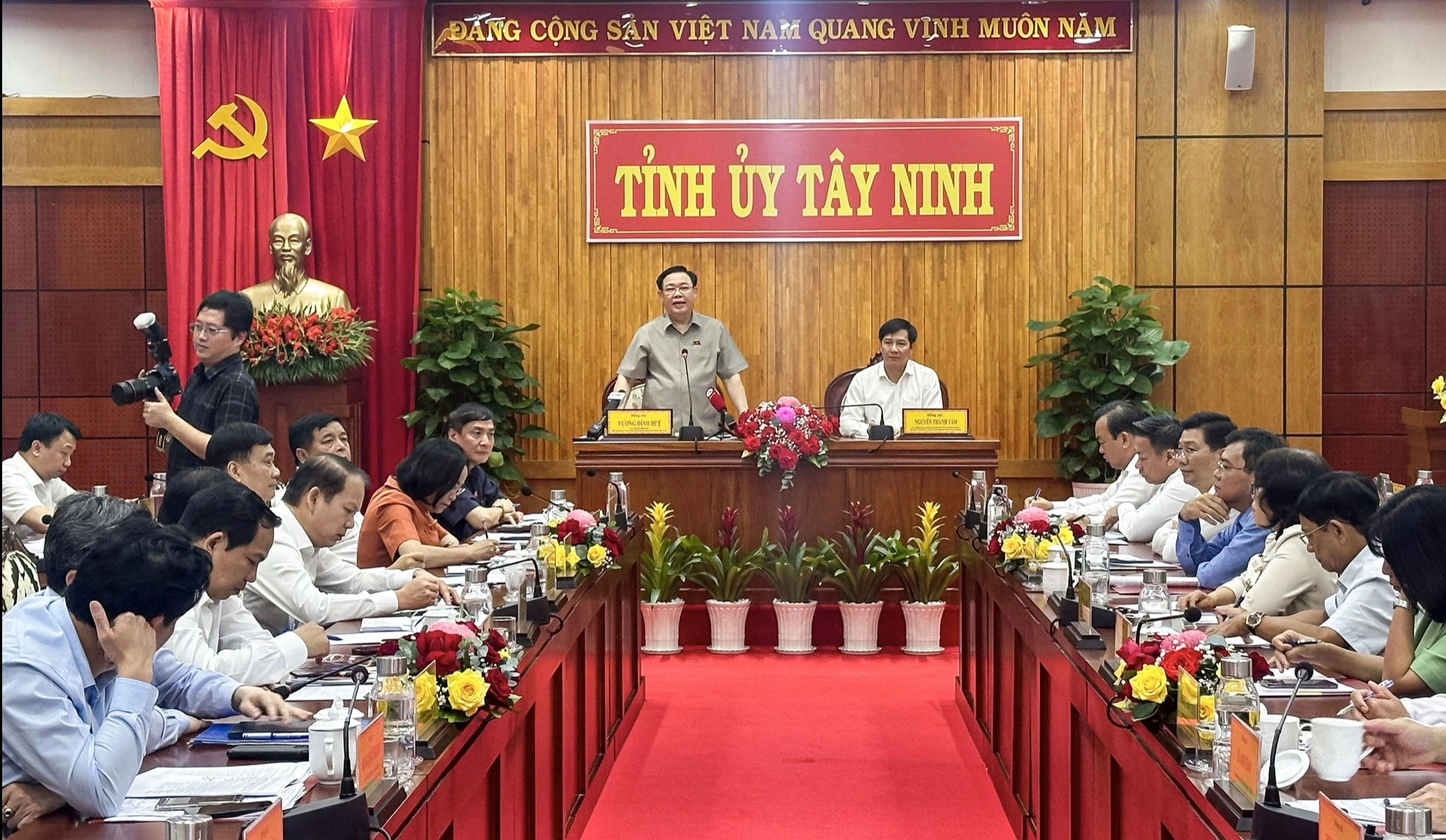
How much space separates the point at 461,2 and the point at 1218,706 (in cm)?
725

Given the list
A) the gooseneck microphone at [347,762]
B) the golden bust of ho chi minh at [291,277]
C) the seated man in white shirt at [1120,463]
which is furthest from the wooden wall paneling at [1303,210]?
the gooseneck microphone at [347,762]

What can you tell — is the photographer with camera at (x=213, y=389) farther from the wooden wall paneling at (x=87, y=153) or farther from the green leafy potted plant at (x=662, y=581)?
the wooden wall paneling at (x=87, y=153)

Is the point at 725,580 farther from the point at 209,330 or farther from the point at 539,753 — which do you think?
the point at 539,753

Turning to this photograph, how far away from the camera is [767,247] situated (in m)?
8.47

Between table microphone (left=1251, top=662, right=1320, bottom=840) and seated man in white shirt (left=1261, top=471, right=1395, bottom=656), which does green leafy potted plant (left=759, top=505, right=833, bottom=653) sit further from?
table microphone (left=1251, top=662, right=1320, bottom=840)

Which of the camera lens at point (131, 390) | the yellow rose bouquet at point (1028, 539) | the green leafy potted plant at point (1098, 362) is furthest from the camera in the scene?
the green leafy potted plant at point (1098, 362)

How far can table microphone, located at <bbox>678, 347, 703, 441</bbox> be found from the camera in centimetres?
661

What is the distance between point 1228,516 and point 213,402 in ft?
10.1

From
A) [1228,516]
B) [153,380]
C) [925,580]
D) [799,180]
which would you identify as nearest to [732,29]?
[799,180]

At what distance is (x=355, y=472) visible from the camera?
3729 millimetres

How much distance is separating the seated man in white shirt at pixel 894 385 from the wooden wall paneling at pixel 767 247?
1002 millimetres

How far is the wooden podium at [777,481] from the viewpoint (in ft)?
21.5

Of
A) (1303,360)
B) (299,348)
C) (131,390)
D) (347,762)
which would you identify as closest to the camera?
(347,762)

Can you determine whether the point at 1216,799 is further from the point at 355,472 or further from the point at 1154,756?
the point at 355,472
